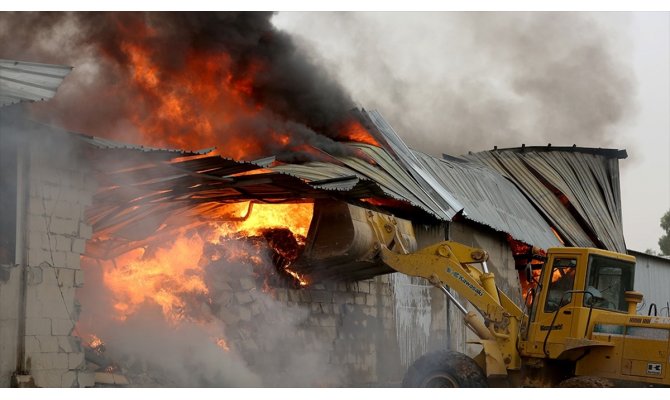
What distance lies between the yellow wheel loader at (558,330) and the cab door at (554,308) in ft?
0.05

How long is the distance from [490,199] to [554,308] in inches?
495

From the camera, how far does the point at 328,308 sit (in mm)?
17359

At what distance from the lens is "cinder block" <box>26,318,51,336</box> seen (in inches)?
442

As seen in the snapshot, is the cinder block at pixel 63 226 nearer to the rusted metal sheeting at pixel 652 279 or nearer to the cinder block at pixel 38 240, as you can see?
the cinder block at pixel 38 240

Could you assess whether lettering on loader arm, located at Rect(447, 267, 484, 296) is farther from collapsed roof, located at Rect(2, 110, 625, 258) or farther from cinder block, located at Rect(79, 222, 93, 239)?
Result: cinder block, located at Rect(79, 222, 93, 239)

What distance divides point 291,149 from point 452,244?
5.00 meters

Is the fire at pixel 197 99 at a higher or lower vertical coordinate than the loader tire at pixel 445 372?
higher

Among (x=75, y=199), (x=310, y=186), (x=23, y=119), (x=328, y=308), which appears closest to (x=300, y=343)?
(x=328, y=308)

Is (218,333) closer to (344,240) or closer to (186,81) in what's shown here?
(344,240)

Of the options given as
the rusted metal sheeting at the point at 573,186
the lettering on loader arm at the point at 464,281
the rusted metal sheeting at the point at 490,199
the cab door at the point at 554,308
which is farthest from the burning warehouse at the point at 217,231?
the rusted metal sheeting at the point at 573,186

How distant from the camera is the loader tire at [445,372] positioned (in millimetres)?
12148

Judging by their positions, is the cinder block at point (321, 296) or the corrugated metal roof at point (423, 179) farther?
the corrugated metal roof at point (423, 179)

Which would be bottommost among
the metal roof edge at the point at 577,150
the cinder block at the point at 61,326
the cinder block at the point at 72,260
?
the cinder block at the point at 61,326

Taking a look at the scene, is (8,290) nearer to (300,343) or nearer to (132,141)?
(132,141)
